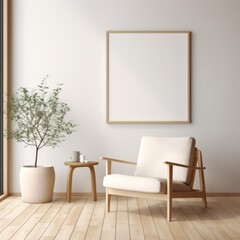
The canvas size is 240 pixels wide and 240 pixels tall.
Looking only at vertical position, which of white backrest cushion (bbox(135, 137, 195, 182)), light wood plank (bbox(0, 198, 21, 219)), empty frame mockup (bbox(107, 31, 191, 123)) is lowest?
light wood plank (bbox(0, 198, 21, 219))

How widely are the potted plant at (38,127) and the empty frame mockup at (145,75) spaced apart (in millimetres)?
645

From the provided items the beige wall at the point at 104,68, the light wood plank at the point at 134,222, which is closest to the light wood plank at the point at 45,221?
the beige wall at the point at 104,68

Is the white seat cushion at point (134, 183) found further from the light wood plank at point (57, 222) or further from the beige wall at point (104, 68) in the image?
the beige wall at point (104, 68)

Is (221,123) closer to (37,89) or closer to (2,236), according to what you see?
(37,89)

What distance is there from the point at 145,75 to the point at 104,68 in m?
0.53

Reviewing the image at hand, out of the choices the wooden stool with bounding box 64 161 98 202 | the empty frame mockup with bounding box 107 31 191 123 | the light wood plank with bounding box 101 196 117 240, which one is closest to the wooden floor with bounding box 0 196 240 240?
the light wood plank with bounding box 101 196 117 240

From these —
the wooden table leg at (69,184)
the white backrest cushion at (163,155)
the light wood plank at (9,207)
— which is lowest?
the light wood plank at (9,207)

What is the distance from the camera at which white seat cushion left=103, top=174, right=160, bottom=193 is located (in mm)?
4395

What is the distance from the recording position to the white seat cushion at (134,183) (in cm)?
439

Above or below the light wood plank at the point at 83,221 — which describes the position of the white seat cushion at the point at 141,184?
above

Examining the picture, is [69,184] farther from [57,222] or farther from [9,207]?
[57,222]

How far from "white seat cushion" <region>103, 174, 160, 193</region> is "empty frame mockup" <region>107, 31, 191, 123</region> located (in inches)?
51.6

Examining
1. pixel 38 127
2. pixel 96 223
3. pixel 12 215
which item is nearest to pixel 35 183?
pixel 12 215

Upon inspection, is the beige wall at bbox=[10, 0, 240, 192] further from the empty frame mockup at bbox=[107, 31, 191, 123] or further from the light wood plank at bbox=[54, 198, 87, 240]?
the light wood plank at bbox=[54, 198, 87, 240]
